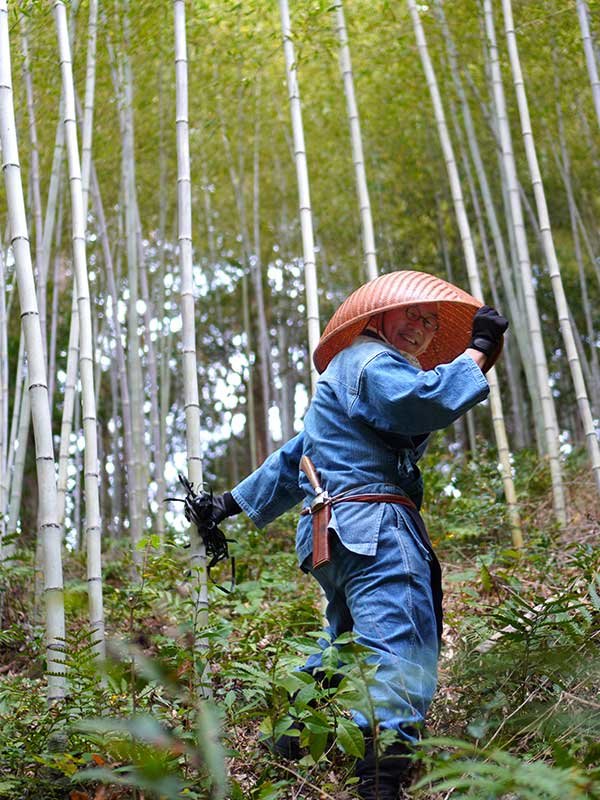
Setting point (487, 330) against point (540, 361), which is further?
point (540, 361)

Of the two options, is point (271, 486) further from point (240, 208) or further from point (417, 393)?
point (240, 208)

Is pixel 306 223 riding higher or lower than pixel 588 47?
lower

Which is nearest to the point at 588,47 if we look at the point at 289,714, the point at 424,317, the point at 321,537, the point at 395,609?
the point at 424,317

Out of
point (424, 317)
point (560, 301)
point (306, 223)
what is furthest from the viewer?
point (560, 301)

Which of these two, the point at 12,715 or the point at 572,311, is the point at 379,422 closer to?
the point at 12,715

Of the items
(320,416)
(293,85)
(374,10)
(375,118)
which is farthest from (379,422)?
(375,118)

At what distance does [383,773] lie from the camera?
2256 mm

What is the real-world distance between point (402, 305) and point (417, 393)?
13.2 inches

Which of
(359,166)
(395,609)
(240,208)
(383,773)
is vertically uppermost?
(240,208)

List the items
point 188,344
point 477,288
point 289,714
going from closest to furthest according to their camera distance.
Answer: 1. point 289,714
2. point 188,344
3. point 477,288

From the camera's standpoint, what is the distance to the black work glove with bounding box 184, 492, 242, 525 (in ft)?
9.27

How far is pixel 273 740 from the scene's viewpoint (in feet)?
8.04

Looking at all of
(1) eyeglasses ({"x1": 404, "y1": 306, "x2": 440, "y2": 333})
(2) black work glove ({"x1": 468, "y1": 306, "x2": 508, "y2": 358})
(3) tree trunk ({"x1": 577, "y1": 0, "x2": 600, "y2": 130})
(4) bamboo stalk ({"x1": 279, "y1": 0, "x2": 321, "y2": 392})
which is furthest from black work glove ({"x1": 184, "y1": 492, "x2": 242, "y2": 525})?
(3) tree trunk ({"x1": 577, "y1": 0, "x2": 600, "y2": 130})

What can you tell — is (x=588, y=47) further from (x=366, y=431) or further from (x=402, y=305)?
(x=366, y=431)
